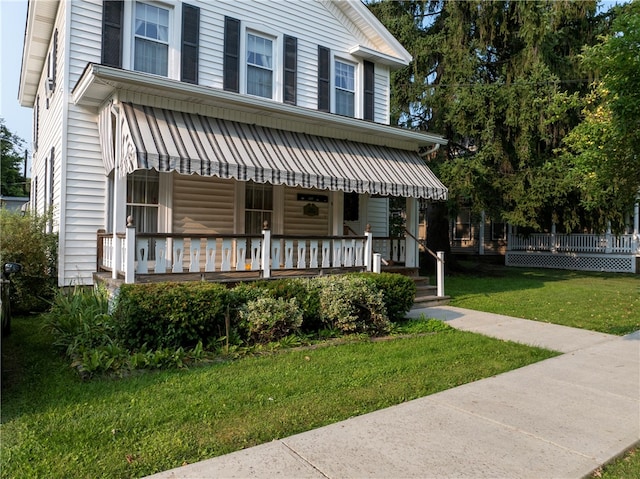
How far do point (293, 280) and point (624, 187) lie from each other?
25.6ft

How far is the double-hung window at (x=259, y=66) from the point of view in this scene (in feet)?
37.2

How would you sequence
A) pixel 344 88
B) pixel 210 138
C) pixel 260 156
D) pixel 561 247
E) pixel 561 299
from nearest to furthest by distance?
pixel 210 138, pixel 260 156, pixel 561 299, pixel 344 88, pixel 561 247

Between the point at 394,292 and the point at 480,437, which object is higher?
the point at 394,292

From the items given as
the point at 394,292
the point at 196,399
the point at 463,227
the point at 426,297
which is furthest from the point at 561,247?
the point at 196,399

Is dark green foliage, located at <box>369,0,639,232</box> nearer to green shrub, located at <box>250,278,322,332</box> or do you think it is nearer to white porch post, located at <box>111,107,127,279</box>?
green shrub, located at <box>250,278,322,332</box>

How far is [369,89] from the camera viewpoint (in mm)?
13430

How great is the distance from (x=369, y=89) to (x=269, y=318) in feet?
30.1

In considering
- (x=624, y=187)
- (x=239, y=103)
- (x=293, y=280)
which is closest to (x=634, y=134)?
(x=624, y=187)

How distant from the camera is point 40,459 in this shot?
127 inches

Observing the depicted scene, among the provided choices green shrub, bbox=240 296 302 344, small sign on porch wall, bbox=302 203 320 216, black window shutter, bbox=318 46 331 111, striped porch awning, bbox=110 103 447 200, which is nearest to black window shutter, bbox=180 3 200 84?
striped porch awning, bbox=110 103 447 200

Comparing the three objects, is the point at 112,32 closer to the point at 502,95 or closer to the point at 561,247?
the point at 502,95

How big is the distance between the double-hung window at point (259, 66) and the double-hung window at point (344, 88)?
2.16m

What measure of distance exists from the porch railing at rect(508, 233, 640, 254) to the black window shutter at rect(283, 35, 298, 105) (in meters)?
15.1

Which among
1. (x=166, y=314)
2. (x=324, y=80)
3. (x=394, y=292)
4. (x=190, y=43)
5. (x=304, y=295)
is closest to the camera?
(x=166, y=314)
